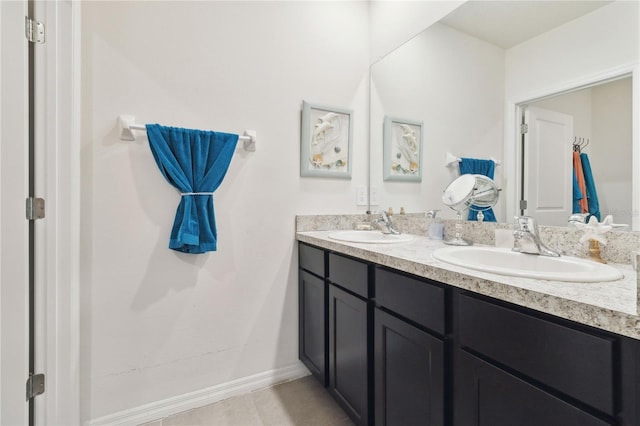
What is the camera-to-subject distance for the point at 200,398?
1579 mm

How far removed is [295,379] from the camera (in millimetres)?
1811

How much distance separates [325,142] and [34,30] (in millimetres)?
1396

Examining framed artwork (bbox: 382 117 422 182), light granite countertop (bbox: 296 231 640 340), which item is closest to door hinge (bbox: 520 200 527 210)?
light granite countertop (bbox: 296 231 640 340)

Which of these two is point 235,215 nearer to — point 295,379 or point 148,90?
point 148,90

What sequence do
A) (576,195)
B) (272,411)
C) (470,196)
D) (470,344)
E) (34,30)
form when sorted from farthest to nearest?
(272,411) → (470,196) → (34,30) → (576,195) → (470,344)

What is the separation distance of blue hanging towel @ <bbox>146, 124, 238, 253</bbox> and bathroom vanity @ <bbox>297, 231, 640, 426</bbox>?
2.03 ft

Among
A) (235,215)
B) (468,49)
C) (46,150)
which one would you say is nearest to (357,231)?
(235,215)

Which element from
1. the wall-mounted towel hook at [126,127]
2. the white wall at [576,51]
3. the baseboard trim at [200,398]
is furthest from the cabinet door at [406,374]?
the wall-mounted towel hook at [126,127]

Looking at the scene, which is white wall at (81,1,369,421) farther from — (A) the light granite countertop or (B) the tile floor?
(A) the light granite countertop

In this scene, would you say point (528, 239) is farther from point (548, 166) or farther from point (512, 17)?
point (512, 17)

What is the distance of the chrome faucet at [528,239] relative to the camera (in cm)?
106

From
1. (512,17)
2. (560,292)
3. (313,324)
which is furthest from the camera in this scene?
(313,324)

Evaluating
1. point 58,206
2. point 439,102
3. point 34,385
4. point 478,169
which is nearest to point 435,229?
point 478,169

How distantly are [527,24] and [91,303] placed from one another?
224 cm
